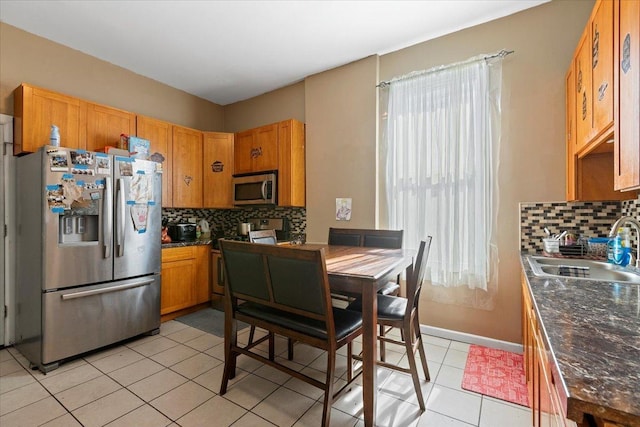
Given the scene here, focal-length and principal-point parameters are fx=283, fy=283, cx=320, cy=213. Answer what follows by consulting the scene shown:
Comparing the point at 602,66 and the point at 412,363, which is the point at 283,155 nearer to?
the point at 412,363

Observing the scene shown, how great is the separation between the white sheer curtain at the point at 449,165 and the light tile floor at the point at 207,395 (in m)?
0.86

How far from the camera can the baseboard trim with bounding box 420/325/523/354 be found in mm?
2412

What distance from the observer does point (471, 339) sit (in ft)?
8.49

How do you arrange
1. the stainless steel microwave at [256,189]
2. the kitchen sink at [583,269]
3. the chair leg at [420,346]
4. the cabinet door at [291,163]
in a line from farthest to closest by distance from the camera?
the stainless steel microwave at [256,189]
the cabinet door at [291,163]
the chair leg at [420,346]
the kitchen sink at [583,269]

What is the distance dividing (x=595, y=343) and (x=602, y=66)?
1395 millimetres

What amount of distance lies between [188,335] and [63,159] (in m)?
1.91

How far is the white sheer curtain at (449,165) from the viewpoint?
8.09 ft

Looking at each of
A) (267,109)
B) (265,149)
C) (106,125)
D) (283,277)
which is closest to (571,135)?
(283,277)

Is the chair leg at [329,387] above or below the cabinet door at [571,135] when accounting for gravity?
below

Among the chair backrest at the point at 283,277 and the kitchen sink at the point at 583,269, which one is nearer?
the chair backrest at the point at 283,277

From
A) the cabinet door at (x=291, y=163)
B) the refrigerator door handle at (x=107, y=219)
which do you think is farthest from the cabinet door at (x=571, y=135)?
the refrigerator door handle at (x=107, y=219)

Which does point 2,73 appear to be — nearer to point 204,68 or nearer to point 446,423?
point 204,68

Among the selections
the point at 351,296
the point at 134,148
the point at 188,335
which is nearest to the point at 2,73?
the point at 134,148

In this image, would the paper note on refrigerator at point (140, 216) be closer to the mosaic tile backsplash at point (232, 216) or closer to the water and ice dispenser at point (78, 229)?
the water and ice dispenser at point (78, 229)
